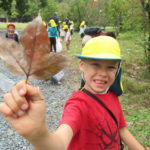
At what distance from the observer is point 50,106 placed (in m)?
4.35

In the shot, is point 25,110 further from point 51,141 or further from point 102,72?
point 102,72

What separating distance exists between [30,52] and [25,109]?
0.18 metres

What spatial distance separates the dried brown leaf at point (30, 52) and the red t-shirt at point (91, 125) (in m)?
0.54

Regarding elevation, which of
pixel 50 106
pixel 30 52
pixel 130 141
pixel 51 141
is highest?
pixel 30 52

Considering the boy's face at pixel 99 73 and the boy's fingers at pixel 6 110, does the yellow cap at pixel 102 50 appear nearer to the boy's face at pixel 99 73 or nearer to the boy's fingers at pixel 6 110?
the boy's face at pixel 99 73

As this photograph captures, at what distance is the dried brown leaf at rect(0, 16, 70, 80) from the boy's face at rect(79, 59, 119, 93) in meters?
0.62

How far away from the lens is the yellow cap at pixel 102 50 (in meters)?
1.32

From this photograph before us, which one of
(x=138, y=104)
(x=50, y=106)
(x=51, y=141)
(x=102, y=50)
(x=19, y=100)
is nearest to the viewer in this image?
(x=19, y=100)

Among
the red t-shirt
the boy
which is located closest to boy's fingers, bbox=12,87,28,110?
the boy

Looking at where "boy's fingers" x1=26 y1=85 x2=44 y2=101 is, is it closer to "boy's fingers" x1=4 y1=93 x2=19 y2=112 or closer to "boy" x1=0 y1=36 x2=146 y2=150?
"boy's fingers" x1=4 y1=93 x2=19 y2=112

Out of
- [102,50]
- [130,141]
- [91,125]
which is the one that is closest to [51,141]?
[91,125]

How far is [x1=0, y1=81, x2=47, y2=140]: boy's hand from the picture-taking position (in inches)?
27.7

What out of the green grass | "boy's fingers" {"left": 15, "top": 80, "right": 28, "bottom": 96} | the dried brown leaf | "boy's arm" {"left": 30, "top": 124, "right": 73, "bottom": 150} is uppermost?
the dried brown leaf

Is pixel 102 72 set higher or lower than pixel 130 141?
higher
